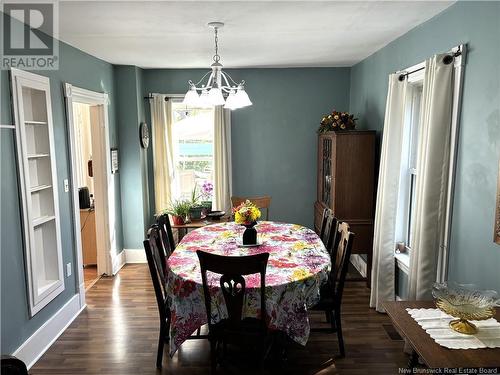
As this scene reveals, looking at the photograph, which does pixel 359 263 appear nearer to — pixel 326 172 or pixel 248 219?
pixel 326 172

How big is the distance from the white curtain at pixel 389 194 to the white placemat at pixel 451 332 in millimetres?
1528

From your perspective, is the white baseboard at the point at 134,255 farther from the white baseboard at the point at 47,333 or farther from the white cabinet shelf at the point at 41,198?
the white cabinet shelf at the point at 41,198

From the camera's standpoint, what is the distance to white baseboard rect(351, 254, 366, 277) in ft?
14.9

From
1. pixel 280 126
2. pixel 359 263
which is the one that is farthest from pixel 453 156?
pixel 280 126

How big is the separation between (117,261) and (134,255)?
30 centimetres

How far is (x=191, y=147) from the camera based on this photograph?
5215 mm

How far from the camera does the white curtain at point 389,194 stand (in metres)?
3.34

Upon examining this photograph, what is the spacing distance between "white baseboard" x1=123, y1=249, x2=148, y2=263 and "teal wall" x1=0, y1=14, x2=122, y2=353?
1.42 meters

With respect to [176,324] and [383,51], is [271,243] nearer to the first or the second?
[176,324]

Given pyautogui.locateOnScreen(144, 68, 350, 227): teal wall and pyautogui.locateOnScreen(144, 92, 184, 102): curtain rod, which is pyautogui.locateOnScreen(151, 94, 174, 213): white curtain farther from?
pyautogui.locateOnScreen(144, 68, 350, 227): teal wall

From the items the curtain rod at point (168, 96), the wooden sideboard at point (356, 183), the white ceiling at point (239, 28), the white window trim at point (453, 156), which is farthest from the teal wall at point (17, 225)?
the white window trim at point (453, 156)

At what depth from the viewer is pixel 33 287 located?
2.79 metres

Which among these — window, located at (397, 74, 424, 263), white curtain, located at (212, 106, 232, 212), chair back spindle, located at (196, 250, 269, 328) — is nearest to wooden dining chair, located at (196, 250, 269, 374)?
chair back spindle, located at (196, 250, 269, 328)

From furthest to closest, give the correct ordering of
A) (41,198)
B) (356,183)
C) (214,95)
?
(356,183) → (41,198) → (214,95)
